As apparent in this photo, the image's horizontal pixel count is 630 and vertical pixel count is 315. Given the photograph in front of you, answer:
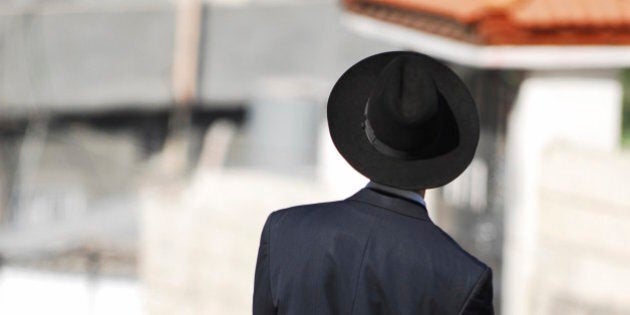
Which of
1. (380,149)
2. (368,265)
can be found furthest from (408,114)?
(368,265)

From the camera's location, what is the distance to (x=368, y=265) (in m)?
2.87

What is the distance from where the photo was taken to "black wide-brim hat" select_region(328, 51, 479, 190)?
114 inches

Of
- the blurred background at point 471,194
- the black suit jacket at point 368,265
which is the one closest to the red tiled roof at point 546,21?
the blurred background at point 471,194

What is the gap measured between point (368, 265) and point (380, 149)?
10.5 inches

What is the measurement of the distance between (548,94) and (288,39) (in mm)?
10332

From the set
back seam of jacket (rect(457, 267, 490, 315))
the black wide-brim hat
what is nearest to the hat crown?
the black wide-brim hat

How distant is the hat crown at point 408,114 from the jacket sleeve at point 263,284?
0.36 m

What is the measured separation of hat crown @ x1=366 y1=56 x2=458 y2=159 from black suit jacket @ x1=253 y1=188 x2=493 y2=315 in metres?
0.13

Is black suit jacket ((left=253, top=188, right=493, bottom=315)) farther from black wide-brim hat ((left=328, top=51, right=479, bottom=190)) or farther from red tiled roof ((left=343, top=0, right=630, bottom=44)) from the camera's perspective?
red tiled roof ((left=343, top=0, right=630, bottom=44))

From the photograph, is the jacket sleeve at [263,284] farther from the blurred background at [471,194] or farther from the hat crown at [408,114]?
the blurred background at [471,194]

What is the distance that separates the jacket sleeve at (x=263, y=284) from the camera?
2.98 meters

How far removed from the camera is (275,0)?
56.0 ft

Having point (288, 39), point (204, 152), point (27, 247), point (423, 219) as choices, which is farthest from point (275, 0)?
point (423, 219)

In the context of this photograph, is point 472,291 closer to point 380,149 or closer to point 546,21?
point 380,149
